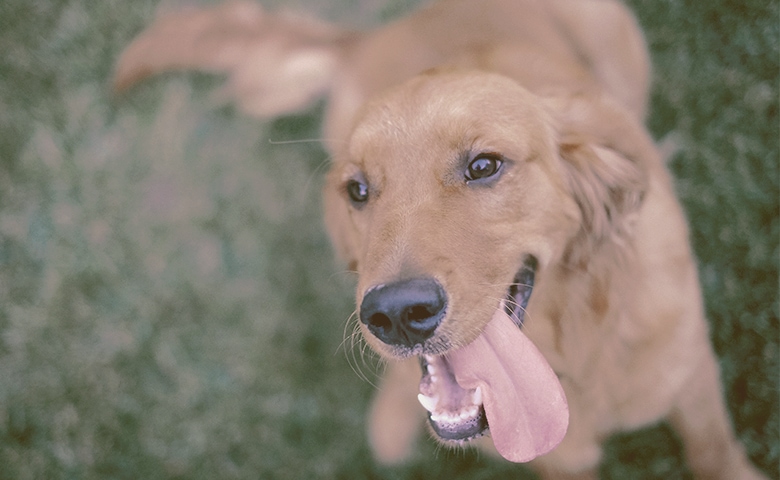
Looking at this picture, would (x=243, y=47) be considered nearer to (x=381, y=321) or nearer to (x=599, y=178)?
(x=599, y=178)

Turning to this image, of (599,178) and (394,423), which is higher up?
(599,178)

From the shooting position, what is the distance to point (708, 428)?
2338 millimetres

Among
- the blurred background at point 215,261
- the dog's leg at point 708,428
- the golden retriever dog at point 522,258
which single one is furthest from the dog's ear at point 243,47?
the dog's leg at point 708,428

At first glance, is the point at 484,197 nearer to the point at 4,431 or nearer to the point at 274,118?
the point at 274,118

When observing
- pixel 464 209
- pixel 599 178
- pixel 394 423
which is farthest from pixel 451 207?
pixel 394 423

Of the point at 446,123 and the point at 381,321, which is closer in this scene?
the point at 381,321

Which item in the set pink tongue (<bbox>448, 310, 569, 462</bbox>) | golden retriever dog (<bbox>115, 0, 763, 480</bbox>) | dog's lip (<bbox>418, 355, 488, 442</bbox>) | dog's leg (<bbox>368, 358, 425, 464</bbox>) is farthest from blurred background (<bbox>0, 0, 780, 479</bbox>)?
pink tongue (<bbox>448, 310, 569, 462</bbox>)

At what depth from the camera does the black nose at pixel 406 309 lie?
1.45 m

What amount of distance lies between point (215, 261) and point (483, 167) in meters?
2.26

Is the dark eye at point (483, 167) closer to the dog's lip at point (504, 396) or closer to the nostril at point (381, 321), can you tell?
the dog's lip at point (504, 396)

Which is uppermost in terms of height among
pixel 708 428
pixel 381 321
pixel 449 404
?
pixel 381 321

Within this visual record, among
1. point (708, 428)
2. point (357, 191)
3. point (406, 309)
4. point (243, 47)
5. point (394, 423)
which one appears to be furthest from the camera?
point (243, 47)

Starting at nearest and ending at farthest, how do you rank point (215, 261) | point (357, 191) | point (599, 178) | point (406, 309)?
point (406, 309)
point (599, 178)
point (357, 191)
point (215, 261)

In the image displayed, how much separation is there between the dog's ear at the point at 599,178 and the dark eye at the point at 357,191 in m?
0.64
